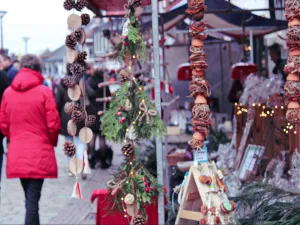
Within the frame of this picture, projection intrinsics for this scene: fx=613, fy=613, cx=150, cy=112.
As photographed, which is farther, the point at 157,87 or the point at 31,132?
the point at 31,132

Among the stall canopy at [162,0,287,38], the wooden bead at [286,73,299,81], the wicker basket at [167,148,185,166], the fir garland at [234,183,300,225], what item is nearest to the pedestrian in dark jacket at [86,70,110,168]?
the stall canopy at [162,0,287,38]

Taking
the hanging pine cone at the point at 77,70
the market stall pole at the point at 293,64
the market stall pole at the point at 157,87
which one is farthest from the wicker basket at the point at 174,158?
the market stall pole at the point at 293,64

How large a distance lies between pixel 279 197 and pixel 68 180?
6.77m

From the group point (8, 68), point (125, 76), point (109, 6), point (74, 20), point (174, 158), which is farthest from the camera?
point (8, 68)

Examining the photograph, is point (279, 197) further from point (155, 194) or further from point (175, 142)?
point (175, 142)

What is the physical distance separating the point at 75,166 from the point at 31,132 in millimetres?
1051

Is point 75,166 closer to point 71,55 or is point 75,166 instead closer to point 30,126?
point 71,55

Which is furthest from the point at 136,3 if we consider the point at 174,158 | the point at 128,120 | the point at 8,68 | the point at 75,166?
the point at 8,68

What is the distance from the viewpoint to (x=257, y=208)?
4246 millimetres

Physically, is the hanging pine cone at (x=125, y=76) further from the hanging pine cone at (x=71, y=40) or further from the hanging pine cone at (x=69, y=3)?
the hanging pine cone at (x=69, y=3)

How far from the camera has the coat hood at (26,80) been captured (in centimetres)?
576

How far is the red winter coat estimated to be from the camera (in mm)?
5746

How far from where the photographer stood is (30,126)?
18.9ft

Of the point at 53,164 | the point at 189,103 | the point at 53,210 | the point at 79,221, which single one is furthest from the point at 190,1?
the point at 189,103
